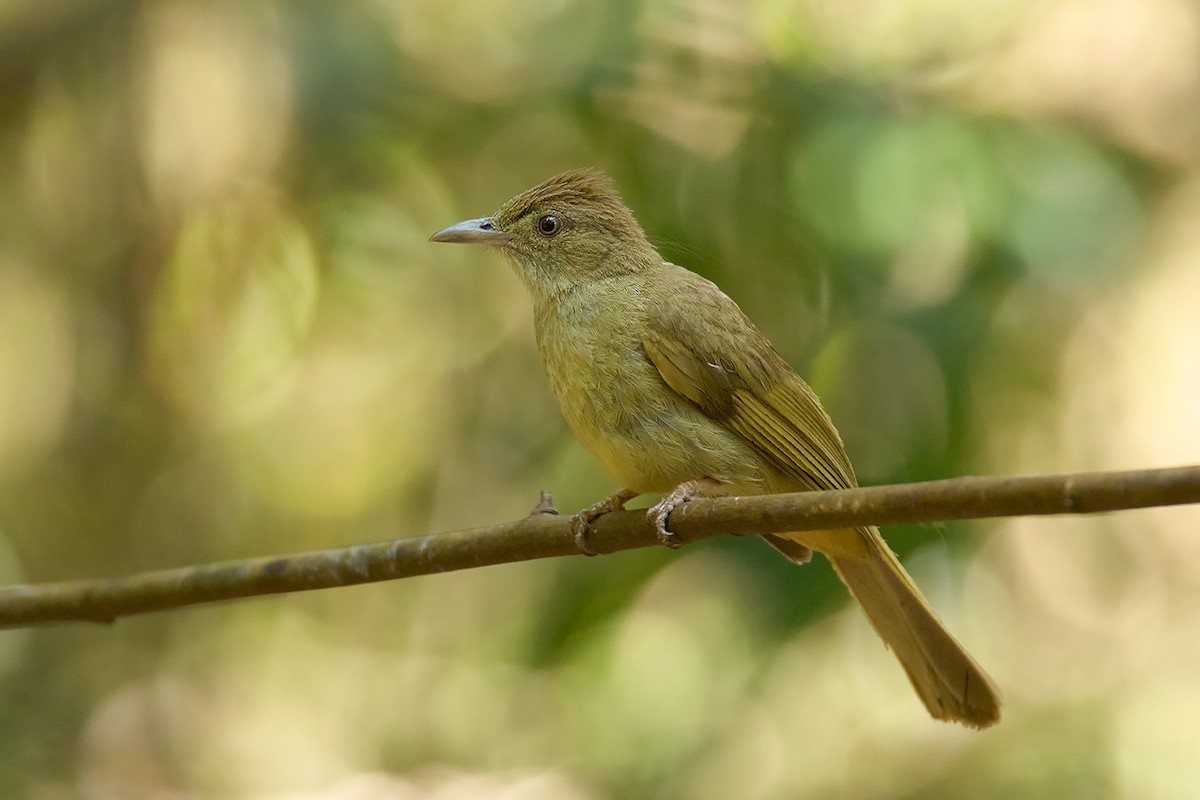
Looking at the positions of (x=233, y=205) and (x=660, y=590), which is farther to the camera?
(x=233, y=205)

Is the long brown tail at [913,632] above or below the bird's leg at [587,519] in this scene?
below

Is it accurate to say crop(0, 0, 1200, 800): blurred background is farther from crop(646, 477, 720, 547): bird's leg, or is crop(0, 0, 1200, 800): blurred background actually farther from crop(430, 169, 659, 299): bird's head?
crop(646, 477, 720, 547): bird's leg

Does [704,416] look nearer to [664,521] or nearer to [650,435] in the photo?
[650,435]

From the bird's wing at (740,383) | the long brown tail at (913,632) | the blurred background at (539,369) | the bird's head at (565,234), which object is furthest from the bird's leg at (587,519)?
the blurred background at (539,369)

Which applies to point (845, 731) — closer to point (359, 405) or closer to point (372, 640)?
point (372, 640)

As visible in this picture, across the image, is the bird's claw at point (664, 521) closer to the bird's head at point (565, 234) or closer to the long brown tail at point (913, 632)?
the long brown tail at point (913, 632)

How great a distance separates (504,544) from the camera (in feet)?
9.02

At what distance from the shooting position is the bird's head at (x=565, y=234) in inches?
149

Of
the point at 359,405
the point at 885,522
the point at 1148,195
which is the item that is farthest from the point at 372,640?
the point at 885,522

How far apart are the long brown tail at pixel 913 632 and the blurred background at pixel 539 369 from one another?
78cm

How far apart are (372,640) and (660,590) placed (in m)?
1.66

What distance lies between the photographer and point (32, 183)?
6.16m

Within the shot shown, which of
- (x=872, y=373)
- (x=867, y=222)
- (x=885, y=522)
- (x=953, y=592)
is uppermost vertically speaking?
(x=885, y=522)

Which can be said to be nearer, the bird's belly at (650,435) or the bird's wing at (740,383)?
the bird's belly at (650,435)
